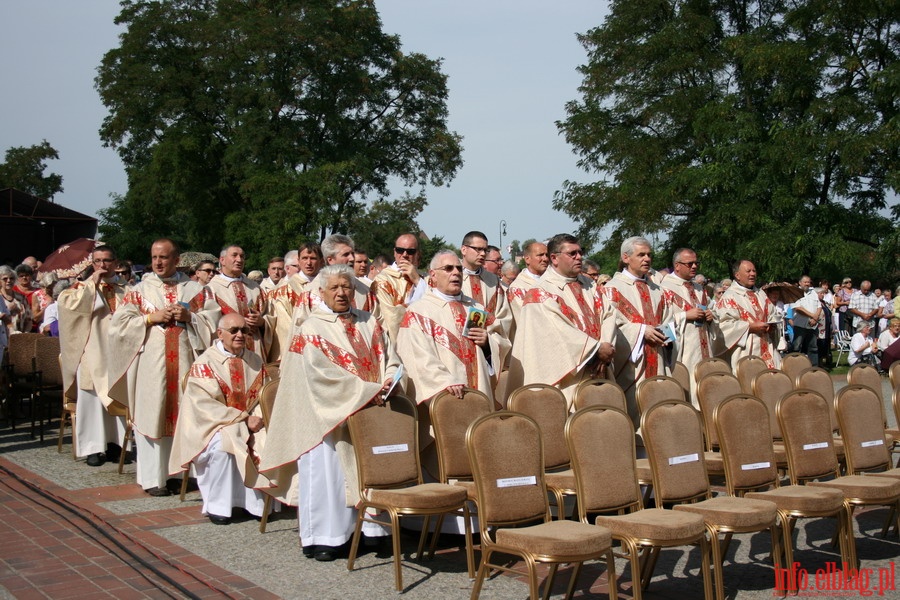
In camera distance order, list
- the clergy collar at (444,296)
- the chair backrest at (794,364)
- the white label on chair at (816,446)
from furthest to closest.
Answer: the chair backrest at (794,364) → the clergy collar at (444,296) → the white label on chair at (816,446)

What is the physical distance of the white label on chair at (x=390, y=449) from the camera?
18.6 ft

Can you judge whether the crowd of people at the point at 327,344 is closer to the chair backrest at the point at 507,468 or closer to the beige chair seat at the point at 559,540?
the chair backrest at the point at 507,468

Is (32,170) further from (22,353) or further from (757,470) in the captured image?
(757,470)

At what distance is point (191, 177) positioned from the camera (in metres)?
29.4

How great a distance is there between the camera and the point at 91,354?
30.3ft

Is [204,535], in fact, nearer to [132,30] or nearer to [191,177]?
[191,177]

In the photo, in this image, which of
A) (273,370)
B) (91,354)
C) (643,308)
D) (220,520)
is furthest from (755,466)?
(91,354)

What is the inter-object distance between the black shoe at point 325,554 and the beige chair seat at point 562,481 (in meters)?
1.39

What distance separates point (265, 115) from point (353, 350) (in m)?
23.2

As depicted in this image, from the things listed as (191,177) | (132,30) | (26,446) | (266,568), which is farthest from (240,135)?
(266,568)

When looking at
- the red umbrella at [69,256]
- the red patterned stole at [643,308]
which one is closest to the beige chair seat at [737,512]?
the red patterned stole at [643,308]

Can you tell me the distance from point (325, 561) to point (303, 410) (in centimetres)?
94

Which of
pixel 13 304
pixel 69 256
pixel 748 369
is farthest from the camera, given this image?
pixel 69 256

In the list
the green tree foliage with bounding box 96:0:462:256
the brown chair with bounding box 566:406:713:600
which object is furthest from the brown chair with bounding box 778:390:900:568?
the green tree foliage with bounding box 96:0:462:256
